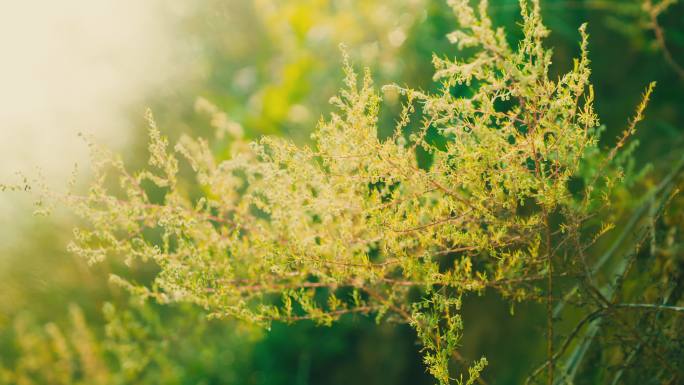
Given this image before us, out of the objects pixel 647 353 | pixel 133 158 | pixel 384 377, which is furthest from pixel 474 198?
pixel 133 158

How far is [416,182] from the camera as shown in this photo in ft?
3.48

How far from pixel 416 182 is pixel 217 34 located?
133 inches

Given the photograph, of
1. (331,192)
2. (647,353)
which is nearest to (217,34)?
(331,192)

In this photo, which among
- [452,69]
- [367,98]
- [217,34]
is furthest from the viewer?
[217,34]

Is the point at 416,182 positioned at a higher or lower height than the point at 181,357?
lower

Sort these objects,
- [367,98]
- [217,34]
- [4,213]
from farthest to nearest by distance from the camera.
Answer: [217,34], [4,213], [367,98]

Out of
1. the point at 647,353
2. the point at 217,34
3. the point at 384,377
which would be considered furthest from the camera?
the point at 217,34

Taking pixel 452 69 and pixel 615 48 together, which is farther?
pixel 615 48

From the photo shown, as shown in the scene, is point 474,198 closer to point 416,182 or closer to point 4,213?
point 416,182

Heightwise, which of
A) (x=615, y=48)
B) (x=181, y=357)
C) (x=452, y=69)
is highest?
(x=615, y=48)

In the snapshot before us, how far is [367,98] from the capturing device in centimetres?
103

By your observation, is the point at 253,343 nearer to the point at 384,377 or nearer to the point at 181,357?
the point at 181,357

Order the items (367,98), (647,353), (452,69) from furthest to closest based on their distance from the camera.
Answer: (647,353) < (367,98) < (452,69)

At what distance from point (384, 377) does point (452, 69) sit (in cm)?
234
